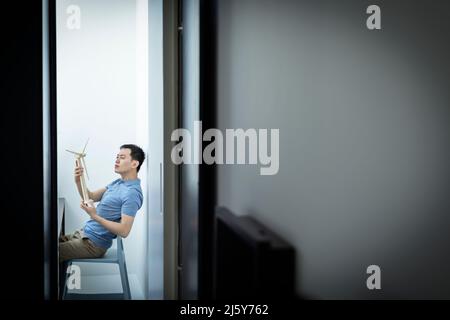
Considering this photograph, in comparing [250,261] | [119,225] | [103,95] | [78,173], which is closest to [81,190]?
[78,173]

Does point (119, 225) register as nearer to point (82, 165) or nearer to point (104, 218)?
point (104, 218)

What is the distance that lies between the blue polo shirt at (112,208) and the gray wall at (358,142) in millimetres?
946

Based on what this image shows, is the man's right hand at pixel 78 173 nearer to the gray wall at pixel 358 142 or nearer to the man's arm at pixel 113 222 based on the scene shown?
the man's arm at pixel 113 222

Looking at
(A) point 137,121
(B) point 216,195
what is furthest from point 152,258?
(B) point 216,195

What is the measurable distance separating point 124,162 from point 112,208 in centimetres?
19

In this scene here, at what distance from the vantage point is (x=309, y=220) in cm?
80

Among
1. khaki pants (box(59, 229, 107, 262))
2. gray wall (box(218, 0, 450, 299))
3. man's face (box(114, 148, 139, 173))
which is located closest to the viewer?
gray wall (box(218, 0, 450, 299))

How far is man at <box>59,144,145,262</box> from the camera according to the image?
176cm

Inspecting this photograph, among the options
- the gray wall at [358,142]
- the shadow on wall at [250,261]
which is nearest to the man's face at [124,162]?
the shadow on wall at [250,261]

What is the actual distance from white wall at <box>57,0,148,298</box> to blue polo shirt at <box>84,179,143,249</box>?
0.07 metres

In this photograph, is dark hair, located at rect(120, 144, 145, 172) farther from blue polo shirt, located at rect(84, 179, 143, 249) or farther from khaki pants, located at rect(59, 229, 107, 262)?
khaki pants, located at rect(59, 229, 107, 262)

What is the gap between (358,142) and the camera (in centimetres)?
71

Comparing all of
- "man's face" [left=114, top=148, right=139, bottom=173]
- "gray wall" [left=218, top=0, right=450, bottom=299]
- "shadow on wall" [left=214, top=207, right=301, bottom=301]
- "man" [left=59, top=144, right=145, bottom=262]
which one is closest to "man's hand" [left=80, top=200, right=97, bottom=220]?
"man" [left=59, top=144, right=145, bottom=262]
